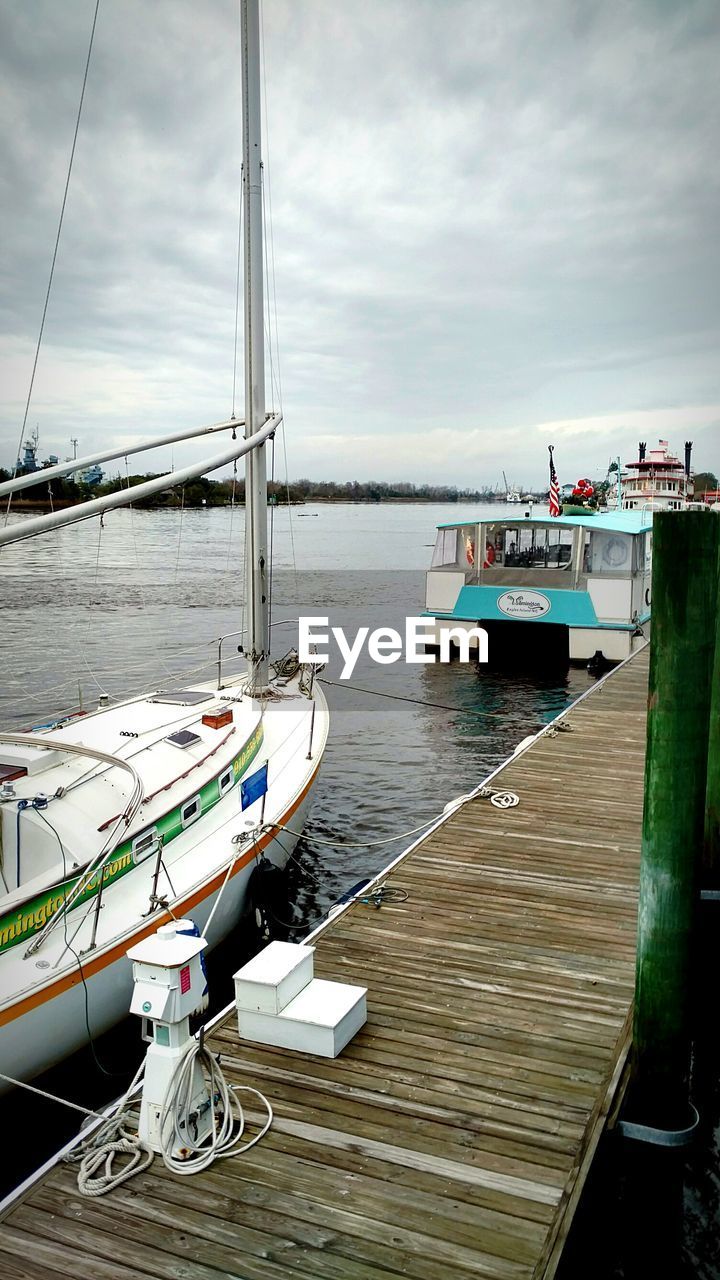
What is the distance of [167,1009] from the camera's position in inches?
165

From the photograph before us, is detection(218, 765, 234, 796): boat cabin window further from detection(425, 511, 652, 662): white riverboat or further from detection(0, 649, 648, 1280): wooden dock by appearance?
detection(425, 511, 652, 662): white riverboat

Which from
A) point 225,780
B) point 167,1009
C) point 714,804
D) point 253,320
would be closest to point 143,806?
point 225,780

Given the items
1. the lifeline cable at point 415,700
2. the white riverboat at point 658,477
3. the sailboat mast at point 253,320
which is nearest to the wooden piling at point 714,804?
the sailboat mast at point 253,320

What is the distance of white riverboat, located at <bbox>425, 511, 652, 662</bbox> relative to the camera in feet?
82.5

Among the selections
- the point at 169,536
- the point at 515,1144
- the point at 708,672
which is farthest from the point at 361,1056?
the point at 169,536

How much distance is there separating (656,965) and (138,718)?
7.57m

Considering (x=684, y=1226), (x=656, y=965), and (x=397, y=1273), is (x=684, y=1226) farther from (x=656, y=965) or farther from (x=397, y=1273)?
(x=397, y=1273)

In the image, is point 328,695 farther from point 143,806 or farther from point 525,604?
point 143,806

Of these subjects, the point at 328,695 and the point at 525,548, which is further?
the point at 525,548

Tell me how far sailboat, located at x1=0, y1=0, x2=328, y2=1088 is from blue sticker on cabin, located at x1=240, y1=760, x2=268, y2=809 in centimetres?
2

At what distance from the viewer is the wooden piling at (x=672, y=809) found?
4930 mm

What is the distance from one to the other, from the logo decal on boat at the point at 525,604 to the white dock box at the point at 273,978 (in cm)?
2095

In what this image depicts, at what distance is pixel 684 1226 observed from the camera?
5.89 meters

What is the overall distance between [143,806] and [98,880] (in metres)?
1.16
